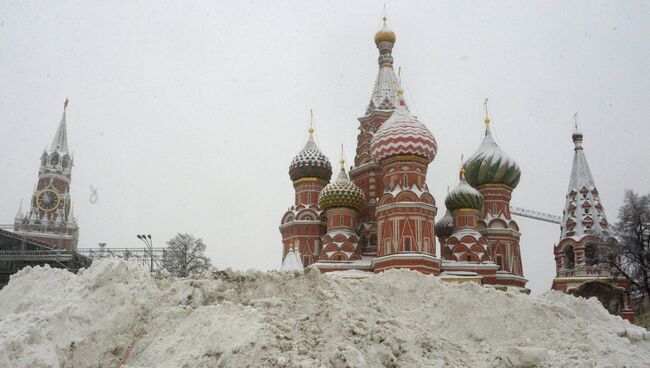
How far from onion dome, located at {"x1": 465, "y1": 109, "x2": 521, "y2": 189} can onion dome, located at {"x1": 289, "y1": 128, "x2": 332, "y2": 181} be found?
767 cm

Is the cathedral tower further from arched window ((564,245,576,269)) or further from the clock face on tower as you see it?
the clock face on tower

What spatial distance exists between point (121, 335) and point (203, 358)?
2022mm

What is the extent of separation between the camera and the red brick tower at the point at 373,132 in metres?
28.9

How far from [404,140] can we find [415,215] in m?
3.42

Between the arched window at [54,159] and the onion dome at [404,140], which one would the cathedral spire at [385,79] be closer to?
the onion dome at [404,140]

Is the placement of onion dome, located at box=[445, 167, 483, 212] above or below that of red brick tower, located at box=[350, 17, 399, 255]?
below

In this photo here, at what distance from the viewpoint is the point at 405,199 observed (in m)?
25.5

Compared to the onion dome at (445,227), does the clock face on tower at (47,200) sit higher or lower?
higher

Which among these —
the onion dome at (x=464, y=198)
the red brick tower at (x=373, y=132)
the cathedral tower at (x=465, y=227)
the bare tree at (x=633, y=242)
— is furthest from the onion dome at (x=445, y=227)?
the bare tree at (x=633, y=242)

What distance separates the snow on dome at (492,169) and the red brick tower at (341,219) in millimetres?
7145

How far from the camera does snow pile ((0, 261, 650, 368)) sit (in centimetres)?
833

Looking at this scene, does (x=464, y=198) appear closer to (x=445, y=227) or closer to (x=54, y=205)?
(x=445, y=227)

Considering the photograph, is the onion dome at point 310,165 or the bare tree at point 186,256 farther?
the bare tree at point 186,256

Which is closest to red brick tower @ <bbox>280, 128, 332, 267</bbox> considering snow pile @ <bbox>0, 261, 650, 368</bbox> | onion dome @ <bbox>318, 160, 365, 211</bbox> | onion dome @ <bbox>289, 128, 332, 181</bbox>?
onion dome @ <bbox>289, 128, 332, 181</bbox>
